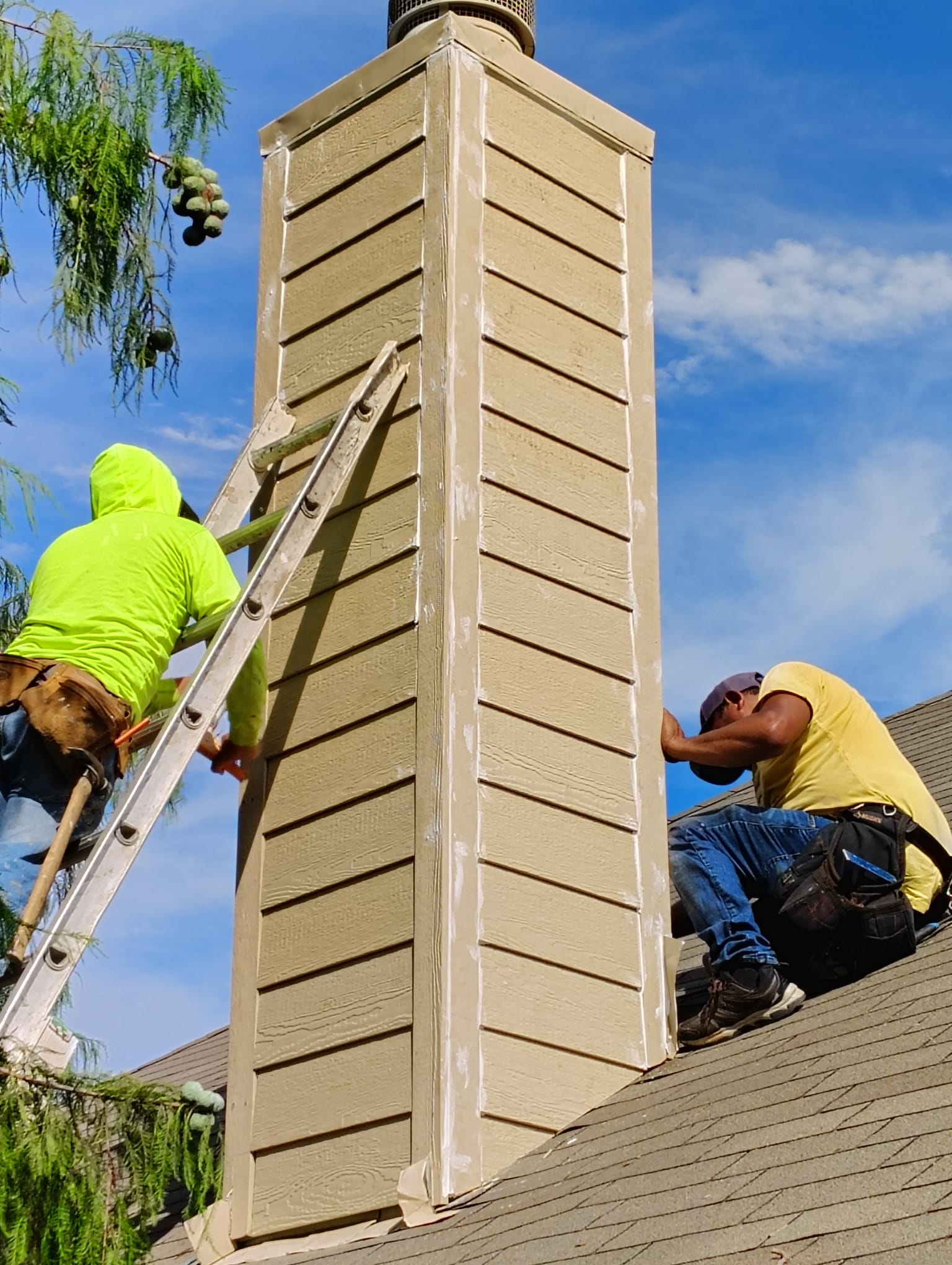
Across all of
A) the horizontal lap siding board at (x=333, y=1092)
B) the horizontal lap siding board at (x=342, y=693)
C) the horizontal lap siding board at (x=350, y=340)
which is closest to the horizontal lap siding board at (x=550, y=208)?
the horizontal lap siding board at (x=350, y=340)

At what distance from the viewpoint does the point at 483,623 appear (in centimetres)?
471

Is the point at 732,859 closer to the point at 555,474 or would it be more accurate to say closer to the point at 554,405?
the point at 555,474

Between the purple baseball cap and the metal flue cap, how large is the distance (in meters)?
2.19

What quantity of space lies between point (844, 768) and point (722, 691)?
1.53ft

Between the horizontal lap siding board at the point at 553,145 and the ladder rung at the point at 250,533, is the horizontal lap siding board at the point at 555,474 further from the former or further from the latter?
the horizontal lap siding board at the point at 553,145

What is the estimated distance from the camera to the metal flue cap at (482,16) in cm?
562

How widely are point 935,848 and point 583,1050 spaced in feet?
3.79

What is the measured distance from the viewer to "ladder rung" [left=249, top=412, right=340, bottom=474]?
5.18 m

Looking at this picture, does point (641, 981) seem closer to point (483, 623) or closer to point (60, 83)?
point (483, 623)

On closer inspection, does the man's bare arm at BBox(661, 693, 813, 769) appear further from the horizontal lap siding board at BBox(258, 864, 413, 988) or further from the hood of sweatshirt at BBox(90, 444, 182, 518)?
the hood of sweatshirt at BBox(90, 444, 182, 518)

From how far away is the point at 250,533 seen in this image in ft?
17.0

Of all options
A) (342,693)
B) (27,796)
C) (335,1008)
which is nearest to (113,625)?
(27,796)

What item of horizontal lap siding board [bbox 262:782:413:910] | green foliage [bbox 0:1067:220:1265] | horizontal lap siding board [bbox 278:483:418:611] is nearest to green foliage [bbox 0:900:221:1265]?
green foliage [bbox 0:1067:220:1265]

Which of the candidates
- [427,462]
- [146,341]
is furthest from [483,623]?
[146,341]
